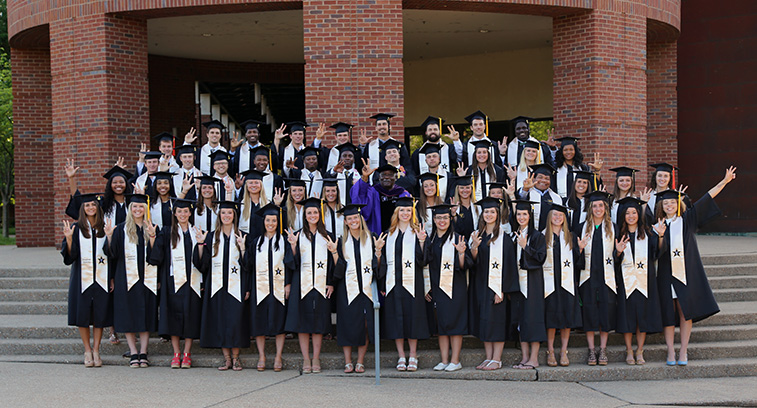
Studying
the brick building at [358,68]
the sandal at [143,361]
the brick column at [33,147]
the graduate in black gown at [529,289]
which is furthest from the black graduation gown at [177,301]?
the brick column at [33,147]

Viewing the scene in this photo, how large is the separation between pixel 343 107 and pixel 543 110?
754 centimetres

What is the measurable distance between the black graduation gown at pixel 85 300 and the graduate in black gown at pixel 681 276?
5277 mm

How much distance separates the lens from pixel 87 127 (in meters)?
12.1

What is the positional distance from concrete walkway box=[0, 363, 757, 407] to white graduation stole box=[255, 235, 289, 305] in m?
0.74

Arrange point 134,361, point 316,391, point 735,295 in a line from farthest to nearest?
point 735,295, point 134,361, point 316,391

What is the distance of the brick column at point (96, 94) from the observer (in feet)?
39.4

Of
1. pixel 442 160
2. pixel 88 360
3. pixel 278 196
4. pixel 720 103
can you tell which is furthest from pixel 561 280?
pixel 720 103

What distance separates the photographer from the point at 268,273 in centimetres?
765

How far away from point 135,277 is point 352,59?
4910 millimetres

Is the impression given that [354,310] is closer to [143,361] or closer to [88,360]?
[143,361]

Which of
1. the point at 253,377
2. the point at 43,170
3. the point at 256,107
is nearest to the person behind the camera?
the point at 253,377

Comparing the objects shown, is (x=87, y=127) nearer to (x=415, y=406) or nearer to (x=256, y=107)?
(x=415, y=406)

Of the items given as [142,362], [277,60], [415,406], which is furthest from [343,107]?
[277,60]

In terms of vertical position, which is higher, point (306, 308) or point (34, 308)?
point (306, 308)
